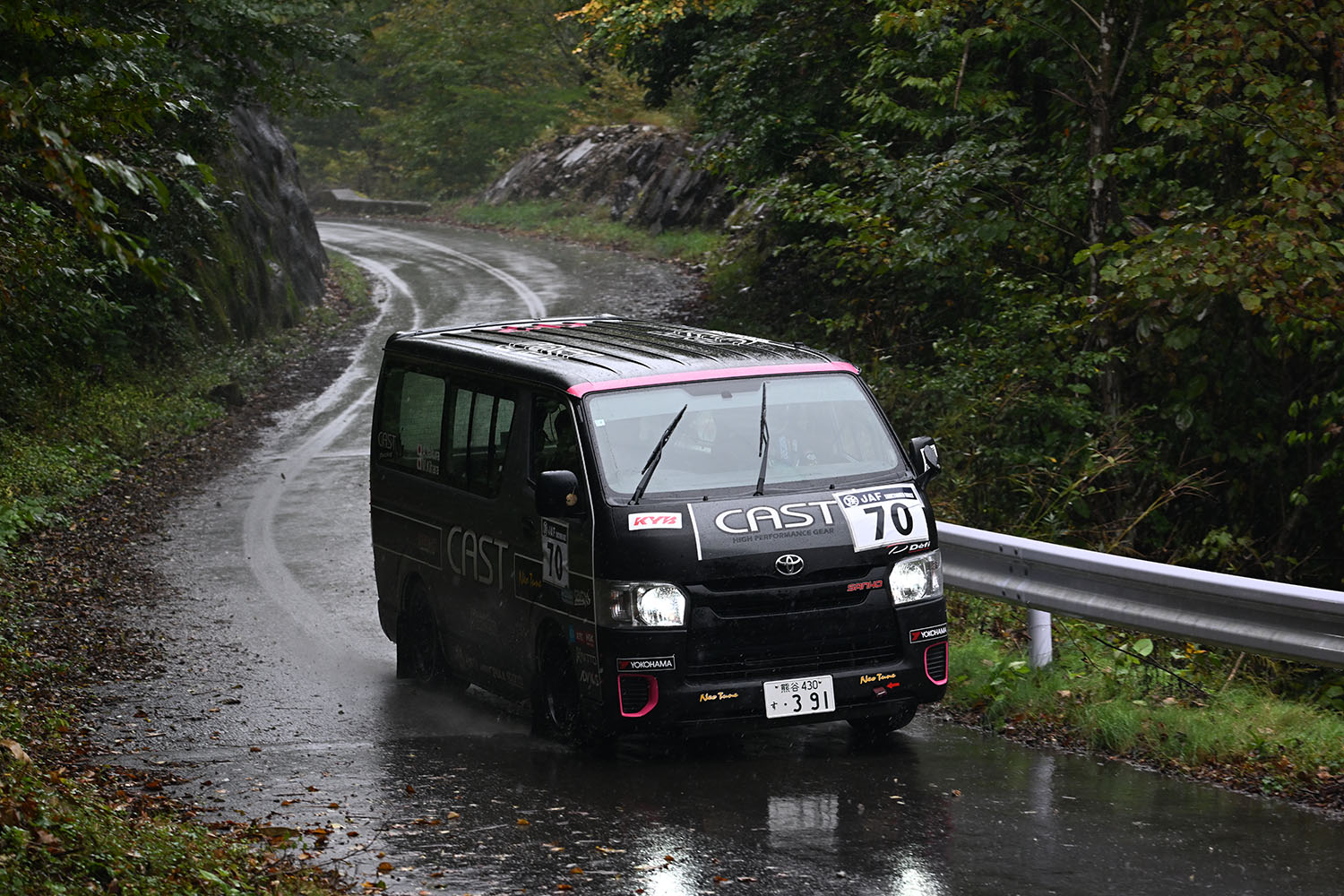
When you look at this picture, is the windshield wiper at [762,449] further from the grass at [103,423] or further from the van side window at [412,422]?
the grass at [103,423]

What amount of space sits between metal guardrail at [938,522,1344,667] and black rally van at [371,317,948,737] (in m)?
0.94

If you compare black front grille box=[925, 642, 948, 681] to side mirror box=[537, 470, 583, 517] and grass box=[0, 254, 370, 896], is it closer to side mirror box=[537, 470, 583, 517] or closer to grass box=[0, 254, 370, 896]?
side mirror box=[537, 470, 583, 517]

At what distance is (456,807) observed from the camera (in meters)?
7.37

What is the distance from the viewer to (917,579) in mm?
8172

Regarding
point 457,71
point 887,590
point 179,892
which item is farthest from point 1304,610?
point 457,71

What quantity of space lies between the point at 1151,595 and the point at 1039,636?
3.32ft

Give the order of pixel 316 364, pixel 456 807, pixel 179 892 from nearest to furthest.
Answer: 1. pixel 179 892
2. pixel 456 807
3. pixel 316 364

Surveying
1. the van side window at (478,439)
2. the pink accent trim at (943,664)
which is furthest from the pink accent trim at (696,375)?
the pink accent trim at (943,664)

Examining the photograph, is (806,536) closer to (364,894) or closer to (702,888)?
(702,888)

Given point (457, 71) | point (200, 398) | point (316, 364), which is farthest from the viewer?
point (457, 71)

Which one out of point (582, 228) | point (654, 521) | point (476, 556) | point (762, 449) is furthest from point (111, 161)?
point (582, 228)

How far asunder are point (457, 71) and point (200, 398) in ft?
131

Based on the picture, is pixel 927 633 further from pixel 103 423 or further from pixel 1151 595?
pixel 103 423

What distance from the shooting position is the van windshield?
8.14 m
